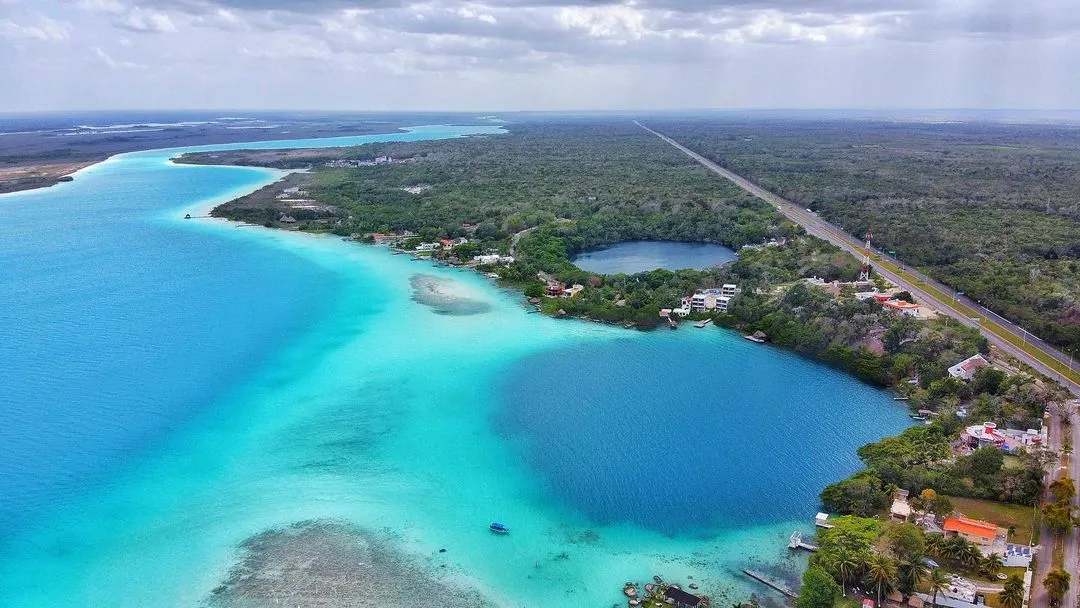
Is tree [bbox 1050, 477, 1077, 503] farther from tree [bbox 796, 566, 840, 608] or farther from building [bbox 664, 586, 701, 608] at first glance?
building [bbox 664, 586, 701, 608]

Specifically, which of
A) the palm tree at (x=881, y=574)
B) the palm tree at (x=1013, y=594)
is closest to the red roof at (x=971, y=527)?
the palm tree at (x=1013, y=594)

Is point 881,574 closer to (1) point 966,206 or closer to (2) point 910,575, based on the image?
(2) point 910,575

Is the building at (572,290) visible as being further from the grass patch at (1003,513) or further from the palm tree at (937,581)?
the palm tree at (937,581)

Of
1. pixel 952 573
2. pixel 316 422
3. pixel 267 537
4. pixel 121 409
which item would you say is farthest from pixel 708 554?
pixel 121 409

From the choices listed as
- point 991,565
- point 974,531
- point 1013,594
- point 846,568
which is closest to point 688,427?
point 846,568

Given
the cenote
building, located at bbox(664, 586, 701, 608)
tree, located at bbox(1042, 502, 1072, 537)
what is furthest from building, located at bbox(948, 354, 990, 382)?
the cenote
